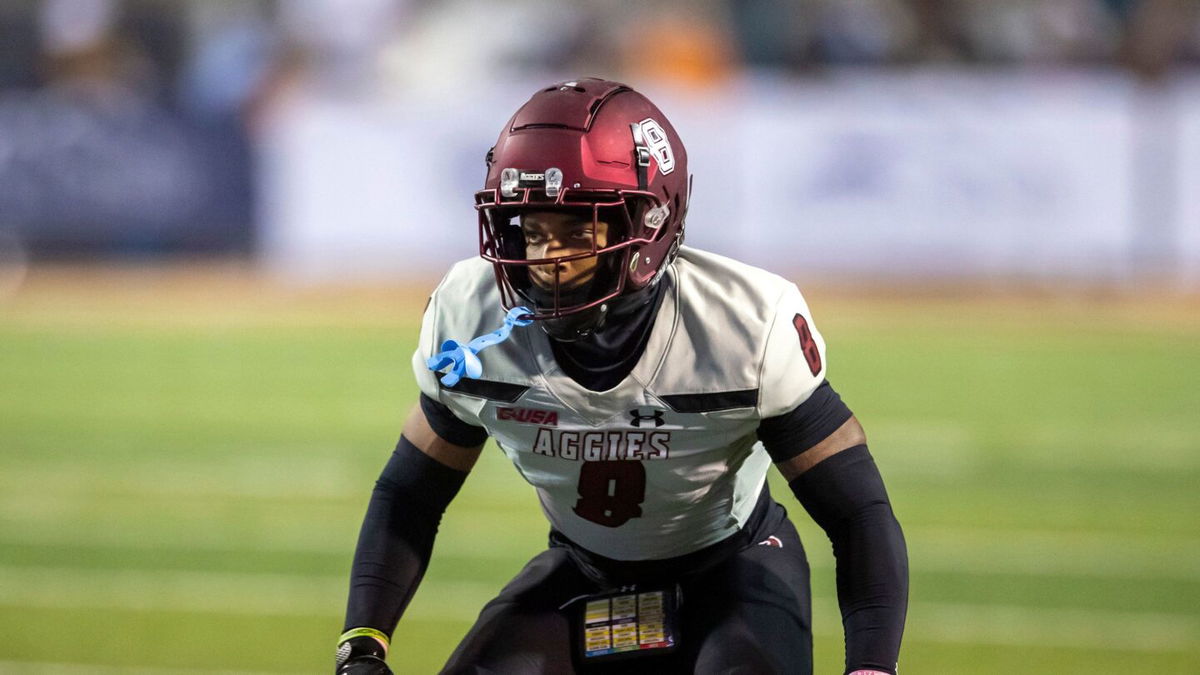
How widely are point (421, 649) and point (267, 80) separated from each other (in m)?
11.5

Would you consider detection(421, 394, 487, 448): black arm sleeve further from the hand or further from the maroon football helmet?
the hand

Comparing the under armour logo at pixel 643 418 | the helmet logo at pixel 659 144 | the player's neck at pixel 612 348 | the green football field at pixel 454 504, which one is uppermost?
the helmet logo at pixel 659 144

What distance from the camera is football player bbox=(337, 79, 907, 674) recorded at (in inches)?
110

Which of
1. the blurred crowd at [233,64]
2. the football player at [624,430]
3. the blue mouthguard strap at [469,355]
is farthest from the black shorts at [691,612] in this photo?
the blurred crowd at [233,64]

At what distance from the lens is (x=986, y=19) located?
1479cm

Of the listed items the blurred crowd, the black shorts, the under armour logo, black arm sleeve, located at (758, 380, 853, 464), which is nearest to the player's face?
the under armour logo

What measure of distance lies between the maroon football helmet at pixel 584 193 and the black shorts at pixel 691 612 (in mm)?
539

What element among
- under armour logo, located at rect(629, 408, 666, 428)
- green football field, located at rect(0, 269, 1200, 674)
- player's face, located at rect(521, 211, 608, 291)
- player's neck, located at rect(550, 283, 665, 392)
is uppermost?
player's face, located at rect(521, 211, 608, 291)

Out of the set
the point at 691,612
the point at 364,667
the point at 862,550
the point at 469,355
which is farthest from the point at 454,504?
the point at 862,550

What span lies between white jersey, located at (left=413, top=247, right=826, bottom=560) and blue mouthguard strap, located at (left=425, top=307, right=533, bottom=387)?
0.10m

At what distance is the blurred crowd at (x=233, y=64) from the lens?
1545 cm

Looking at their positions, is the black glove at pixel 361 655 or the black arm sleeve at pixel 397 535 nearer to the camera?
the black glove at pixel 361 655

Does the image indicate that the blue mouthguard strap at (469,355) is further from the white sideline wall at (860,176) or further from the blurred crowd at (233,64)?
the blurred crowd at (233,64)

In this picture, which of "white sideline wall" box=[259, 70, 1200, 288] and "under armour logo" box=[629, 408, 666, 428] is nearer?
"under armour logo" box=[629, 408, 666, 428]
